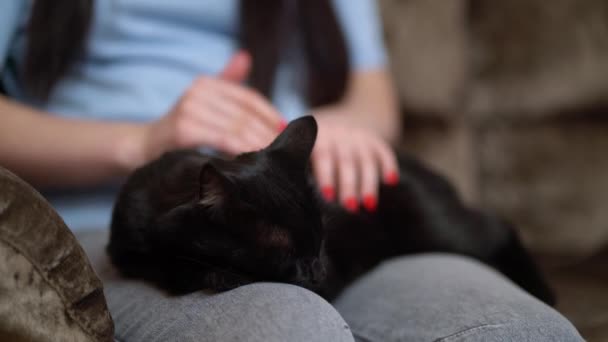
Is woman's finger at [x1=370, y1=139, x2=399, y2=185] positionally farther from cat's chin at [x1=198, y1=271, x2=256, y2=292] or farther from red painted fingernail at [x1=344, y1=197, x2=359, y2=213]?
cat's chin at [x1=198, y1=271, x2=256, y2=292]

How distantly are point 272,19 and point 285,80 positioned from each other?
0.39 feet

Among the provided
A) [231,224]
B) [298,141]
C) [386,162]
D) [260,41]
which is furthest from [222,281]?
[260,41]

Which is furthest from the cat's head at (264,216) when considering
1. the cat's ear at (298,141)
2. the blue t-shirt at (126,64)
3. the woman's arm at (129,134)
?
the blue t-shirt at (126,64)

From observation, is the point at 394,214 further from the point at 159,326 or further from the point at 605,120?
the point at 605,120

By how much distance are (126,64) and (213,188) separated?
480 millimetres

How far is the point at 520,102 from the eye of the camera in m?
1.41

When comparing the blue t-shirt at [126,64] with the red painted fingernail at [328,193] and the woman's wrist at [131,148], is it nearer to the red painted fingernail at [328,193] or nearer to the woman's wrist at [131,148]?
the woman's wrist at [131,148]

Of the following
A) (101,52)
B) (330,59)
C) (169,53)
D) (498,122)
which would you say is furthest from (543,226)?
(101,52)

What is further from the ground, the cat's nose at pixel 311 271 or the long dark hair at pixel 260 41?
the long dark hair at pixel 260 41

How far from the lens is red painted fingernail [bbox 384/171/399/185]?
3.30ft

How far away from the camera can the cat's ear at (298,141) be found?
72 cm

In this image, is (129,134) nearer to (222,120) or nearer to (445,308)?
(222,120)

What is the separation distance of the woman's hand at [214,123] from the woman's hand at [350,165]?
0.38 ft

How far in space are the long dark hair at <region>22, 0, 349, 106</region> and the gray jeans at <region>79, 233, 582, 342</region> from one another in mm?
352
